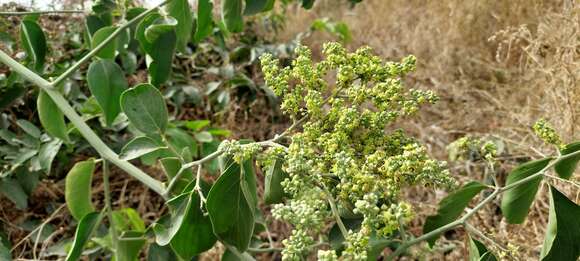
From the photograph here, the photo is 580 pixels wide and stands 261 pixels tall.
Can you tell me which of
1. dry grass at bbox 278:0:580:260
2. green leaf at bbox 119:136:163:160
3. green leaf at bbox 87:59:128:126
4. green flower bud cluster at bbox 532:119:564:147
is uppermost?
green flower bud cluster at bbox 532:119:564:147

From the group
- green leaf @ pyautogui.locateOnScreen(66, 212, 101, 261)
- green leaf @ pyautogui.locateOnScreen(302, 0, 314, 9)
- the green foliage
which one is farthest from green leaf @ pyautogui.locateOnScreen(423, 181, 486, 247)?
green leaf @ pyautogui.locateOnScreen(302, 0, 314, 9)

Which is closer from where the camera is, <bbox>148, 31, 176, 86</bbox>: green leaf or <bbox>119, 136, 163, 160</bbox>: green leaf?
<bbox>119, 136, 163, 160</bbox>: green leaf

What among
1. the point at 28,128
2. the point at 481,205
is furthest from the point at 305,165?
the point at 28,128

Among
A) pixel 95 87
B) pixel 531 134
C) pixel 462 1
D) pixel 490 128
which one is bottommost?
pixel 490 128

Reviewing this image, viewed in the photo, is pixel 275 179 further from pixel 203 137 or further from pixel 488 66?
pixel 488 66

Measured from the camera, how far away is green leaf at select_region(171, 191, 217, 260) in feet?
2.33

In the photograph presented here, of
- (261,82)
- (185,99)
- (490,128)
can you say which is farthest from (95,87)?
(490,128)

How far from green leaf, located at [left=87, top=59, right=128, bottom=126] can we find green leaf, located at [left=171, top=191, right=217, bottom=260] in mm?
349

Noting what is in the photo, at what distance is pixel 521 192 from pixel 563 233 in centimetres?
10

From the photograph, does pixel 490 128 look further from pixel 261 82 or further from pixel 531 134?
pixel 261 82

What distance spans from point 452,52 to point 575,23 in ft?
3.78

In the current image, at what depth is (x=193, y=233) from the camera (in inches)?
28.5

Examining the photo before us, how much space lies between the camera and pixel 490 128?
221 centimetres

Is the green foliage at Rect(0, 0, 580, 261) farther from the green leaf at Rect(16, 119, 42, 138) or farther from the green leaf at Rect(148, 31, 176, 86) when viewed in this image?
the green leaf at Rect(16, 119, 42, 138)
